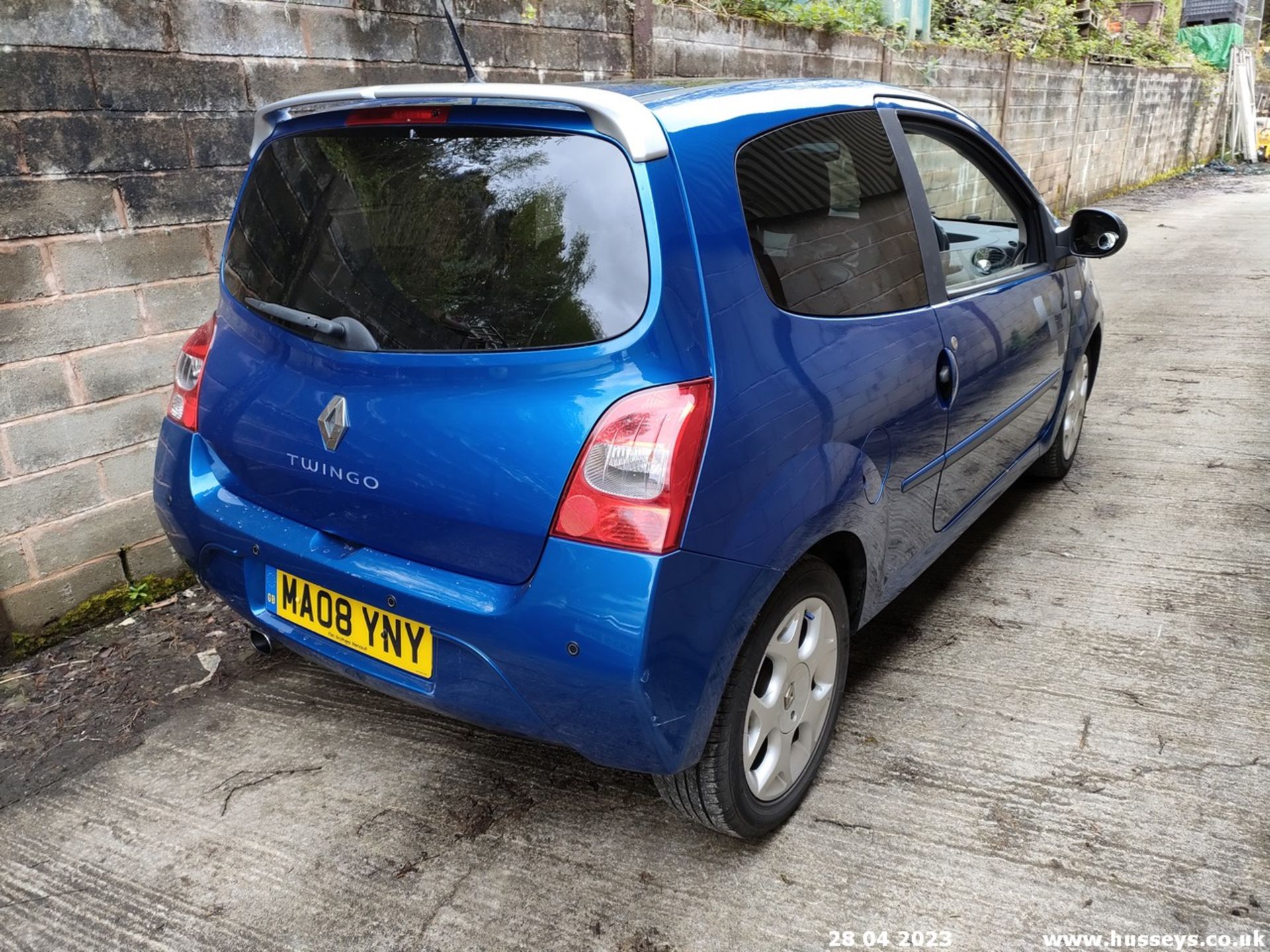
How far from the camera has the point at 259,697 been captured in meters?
2.92

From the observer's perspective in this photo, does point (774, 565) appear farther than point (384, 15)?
No

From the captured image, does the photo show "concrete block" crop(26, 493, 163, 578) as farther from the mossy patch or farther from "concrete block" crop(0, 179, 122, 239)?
"concrete block" crop(0, 179, 122, 239)

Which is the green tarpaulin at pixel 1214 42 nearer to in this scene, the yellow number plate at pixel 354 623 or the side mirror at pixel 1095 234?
the side mirror at pixel 1095 234

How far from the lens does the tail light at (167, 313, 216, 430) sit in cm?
245

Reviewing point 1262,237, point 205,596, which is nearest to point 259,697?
point 205,596

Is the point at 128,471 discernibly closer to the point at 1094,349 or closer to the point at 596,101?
the point at 596,101

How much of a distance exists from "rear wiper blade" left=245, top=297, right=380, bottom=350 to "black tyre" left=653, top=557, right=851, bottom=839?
0.98 m

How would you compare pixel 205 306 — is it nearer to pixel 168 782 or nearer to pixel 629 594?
pixel 168 782

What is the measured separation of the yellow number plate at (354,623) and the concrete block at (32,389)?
135 cm

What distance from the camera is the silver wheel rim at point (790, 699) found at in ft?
7.09

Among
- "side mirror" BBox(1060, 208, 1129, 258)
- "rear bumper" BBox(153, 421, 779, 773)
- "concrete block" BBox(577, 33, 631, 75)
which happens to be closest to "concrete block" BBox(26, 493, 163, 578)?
"rear bumper" BBox(153, 421, 779, 773)

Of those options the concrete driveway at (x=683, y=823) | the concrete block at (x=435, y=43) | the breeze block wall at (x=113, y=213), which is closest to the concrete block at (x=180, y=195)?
the breeze block wall at (x=113, y=213)

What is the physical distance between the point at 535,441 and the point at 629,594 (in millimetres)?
330

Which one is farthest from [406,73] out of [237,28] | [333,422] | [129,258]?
[333,422]
